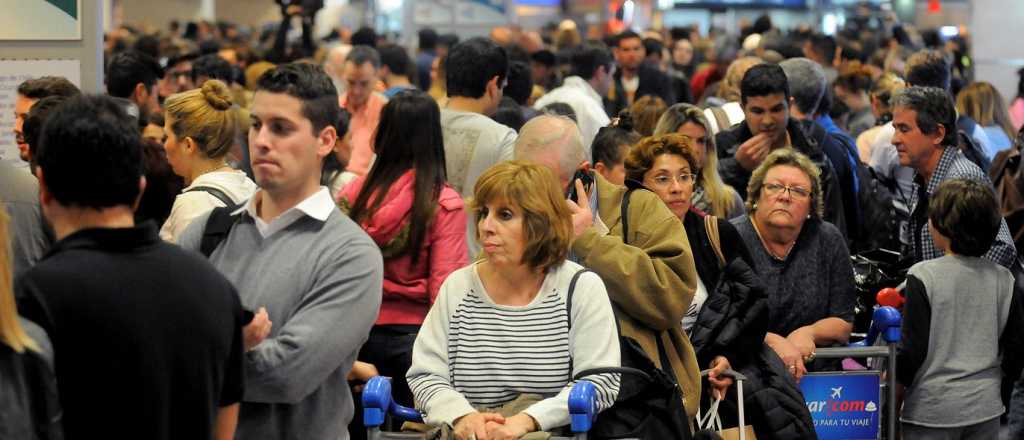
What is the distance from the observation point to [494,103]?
7.13m

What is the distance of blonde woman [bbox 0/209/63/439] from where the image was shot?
2.66m

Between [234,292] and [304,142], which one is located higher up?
[304,142]

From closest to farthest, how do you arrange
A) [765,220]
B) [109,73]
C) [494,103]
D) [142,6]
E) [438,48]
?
[765,220], [494,103], [109,73], [438,48], [142,6]

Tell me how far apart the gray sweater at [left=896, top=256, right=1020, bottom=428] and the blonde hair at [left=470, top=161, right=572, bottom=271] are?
2019mm

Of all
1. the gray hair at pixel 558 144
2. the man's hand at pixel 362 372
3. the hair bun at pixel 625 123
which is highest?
the gray hair at pixel 558 144

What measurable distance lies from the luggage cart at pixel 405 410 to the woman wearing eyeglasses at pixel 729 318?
1.12 meters

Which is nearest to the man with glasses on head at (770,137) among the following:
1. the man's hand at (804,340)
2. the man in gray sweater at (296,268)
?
the man's hand at (804,340)

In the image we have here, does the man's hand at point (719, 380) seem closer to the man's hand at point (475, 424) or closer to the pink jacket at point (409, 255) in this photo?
the pink jacket at point (409, 255)

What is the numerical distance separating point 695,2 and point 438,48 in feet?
53.8

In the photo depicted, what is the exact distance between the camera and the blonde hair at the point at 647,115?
315 inches

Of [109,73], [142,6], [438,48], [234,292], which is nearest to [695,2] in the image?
[142,6]

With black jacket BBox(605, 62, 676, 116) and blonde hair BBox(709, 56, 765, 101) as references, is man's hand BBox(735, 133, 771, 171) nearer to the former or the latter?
blonde hair BBox(709, 56, 765, 101)

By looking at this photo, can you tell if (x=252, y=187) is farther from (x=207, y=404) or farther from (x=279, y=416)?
(x=207, y=404)

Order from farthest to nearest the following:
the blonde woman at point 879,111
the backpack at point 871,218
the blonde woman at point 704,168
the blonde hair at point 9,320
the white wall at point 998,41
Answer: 1. the white wall at point 998,41
2. the blonde woman at point 879,111
3. the backpack at point 871,218
4. the blonde woman at point 704,168
5. the blonde hair at point 9,320
